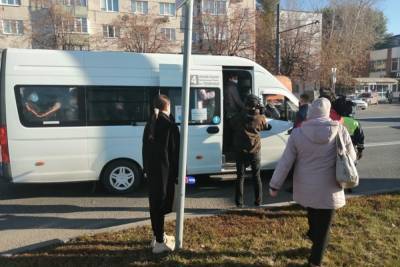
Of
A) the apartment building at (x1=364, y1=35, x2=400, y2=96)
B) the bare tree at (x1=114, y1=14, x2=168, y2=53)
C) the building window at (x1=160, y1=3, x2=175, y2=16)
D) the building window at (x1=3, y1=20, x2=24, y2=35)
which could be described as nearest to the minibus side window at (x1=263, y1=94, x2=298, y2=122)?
the bare tree at (x1=114, y1=14, x2=168, y2=53)

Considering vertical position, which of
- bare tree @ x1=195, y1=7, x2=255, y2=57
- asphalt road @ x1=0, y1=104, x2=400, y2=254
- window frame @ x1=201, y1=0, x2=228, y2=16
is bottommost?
asphalt road @ x1=0, y1=104, x2=400, y2=254

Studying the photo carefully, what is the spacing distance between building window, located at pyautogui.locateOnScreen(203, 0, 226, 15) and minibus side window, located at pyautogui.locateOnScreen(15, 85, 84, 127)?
103 ft

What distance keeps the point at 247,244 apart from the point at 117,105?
3.67 meters

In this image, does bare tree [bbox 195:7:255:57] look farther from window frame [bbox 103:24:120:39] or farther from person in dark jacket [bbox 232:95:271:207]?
person in dark jacket [bbox 232:95:271:207]

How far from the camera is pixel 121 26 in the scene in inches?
1554

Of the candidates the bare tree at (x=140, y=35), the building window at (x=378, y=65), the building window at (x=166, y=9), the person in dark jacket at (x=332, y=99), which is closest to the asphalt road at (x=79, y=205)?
the person in dark jacket at (x=332, y=99)

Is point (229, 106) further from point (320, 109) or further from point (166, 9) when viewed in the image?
point (166, 9)

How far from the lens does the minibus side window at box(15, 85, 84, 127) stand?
6504 mm

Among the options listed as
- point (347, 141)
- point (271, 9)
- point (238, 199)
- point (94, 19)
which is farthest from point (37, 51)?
point (271, 9)

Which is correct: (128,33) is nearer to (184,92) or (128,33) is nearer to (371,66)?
(184,92)

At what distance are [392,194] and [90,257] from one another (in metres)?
4.88

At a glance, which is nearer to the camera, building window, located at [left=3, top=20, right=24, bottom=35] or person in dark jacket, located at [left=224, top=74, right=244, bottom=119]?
person in dark jacket, located at [left=224, top=74, right=244, bottom=119]

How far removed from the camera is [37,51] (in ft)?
21.4

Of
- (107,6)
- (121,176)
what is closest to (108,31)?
(107,6)
